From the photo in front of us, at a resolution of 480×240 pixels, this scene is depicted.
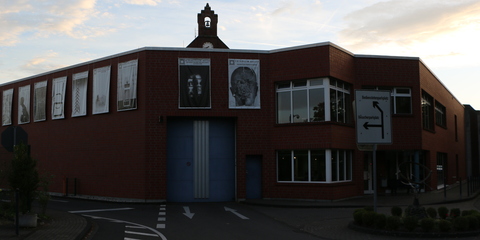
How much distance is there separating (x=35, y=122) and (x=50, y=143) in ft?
8.03

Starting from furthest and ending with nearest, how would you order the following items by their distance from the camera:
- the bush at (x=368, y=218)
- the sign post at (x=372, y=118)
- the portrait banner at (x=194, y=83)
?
the portrait banner at (x=194, y=83) → the sign post at (x=372, y=118) → the bush at (x=368, y=218)

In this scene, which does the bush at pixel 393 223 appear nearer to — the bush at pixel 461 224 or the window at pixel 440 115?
the bush at pixel 461 224

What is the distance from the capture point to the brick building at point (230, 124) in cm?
2367

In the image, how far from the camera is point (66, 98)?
1129 inches

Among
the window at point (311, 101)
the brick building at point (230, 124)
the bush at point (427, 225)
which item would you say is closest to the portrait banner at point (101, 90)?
the brick building at point (230, 124)

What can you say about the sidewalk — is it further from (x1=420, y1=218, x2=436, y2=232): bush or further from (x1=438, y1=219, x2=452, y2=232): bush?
(x1=438, y1=219, x2=452, y2=232): bush

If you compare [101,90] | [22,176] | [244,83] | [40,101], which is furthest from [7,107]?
[22,176]

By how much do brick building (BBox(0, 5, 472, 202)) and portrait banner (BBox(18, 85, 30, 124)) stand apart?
7.84 meters

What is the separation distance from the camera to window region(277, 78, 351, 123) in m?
23.7

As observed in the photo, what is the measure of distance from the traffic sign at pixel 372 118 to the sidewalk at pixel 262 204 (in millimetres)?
6973

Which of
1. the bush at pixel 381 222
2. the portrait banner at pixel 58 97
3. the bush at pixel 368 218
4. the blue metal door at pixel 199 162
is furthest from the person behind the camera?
the portrait banner at pixel 58 97

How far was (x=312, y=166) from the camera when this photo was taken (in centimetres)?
2369

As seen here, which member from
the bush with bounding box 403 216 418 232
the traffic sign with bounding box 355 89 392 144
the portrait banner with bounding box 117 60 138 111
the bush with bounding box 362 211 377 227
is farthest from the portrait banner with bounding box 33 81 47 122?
the bush with bounding box 403 216 418 232

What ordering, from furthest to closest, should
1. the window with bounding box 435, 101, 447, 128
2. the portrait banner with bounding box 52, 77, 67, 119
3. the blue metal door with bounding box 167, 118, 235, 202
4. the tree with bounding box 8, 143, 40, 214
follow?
1. the window with bounding box 435, 101, 447, 128
2. the portrait banner with bounding box 52, 77, 67, 119
3. the blue metal door with bounding box 167, 118, 235, 202
4. the tree with bounding box 8, 143, 40, 214
